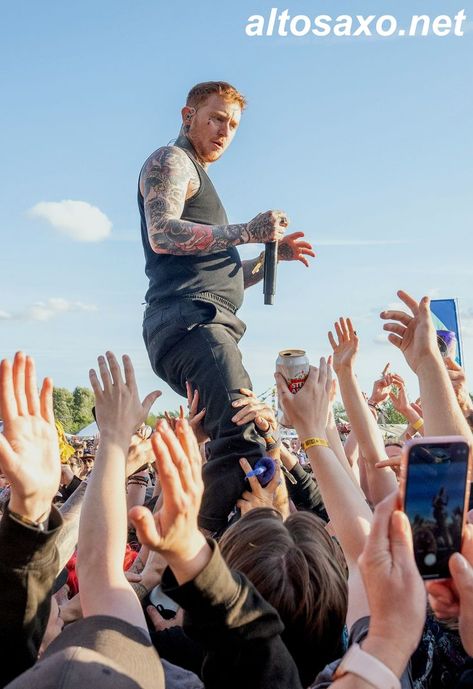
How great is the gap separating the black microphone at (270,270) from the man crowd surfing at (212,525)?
0.13 m

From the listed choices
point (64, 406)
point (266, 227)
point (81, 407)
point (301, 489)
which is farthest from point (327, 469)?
point (81, 407)

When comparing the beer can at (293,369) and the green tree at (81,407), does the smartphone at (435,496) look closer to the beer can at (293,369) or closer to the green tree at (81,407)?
the beer can at (293,369)

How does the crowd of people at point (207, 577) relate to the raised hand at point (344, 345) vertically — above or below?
below

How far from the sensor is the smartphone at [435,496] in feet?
4.28

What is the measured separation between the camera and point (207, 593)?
1289mm

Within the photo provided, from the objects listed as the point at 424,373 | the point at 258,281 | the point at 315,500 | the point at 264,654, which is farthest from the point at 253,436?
the point at 264,654

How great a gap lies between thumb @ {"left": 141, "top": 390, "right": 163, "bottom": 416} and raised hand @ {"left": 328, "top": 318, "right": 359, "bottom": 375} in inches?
40.2

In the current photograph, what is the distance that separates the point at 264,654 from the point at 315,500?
9.78 feet

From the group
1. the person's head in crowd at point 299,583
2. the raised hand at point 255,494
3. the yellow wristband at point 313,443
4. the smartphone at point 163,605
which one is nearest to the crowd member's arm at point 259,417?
the raised hand at point 255,494

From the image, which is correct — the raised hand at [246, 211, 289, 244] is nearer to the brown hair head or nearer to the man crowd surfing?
the man crowd surfing

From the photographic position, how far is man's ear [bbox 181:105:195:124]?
11.1 feet

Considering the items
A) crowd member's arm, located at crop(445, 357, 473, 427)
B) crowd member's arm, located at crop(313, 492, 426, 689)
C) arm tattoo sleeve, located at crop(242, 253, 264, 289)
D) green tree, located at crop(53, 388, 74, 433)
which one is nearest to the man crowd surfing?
crowd member's arm, located at crop(313, 492, 426, 689)

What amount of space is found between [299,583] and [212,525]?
1.38 meters

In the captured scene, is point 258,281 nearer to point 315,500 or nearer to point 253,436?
point 253,436
